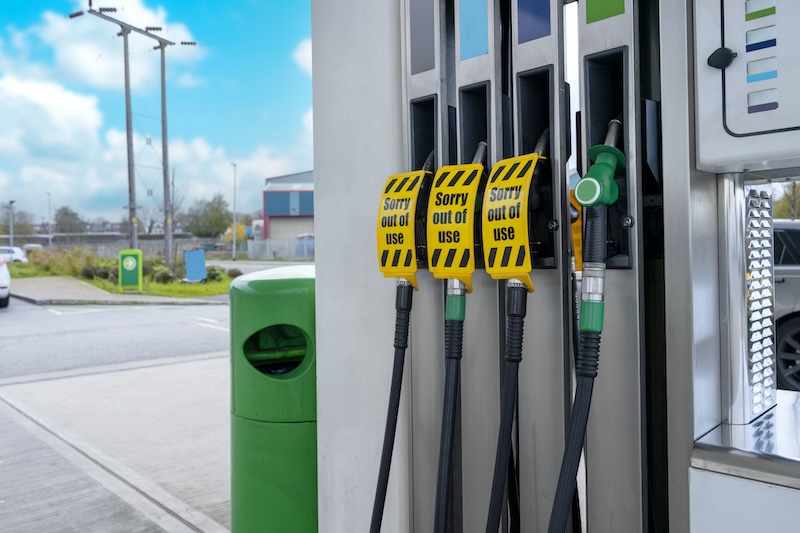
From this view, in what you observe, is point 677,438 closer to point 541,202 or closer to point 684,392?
point 684,392

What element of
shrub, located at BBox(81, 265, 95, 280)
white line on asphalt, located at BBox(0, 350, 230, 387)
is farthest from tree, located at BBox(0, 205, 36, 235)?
white line on asphalt, located at BBox(0, 350, 230, 387)

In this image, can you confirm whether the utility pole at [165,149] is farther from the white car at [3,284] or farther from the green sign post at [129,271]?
the white car at [3,284]

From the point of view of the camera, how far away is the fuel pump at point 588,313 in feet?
3.45

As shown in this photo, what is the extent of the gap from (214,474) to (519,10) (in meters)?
3.27

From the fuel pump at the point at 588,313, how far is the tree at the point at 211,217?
3279 centimetres

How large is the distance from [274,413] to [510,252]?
119 cm

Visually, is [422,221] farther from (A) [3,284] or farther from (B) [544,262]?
(A) [3,284]

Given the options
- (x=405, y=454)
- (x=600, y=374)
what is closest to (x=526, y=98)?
(x=600, y=374)

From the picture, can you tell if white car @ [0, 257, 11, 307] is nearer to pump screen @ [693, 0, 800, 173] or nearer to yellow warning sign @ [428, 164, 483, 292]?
yellow warning sign @ [428, 164, 483, 292]

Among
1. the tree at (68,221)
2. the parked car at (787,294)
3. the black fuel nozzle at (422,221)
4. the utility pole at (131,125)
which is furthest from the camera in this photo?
the tree at (68,221)

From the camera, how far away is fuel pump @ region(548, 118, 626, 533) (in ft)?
3.45

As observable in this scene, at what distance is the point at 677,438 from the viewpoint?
1.16 meters

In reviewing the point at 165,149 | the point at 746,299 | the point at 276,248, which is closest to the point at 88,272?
the point at 165,149

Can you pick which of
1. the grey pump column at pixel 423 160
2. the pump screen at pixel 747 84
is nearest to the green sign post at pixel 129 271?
the grey pump column at pixel 423 160
